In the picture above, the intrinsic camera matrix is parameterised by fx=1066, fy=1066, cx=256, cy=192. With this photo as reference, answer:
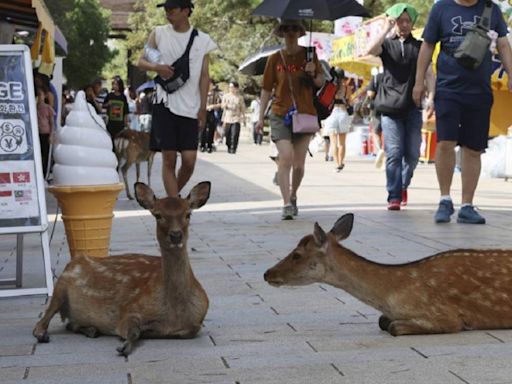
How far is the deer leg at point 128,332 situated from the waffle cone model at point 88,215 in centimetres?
234

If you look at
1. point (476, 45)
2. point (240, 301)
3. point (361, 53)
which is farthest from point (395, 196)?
point (361, 53)

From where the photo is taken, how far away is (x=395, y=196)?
1174 cm

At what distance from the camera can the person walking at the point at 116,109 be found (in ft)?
66.5

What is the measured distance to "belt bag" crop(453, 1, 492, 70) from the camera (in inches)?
371

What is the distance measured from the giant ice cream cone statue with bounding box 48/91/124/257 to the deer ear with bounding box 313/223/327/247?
2.43m

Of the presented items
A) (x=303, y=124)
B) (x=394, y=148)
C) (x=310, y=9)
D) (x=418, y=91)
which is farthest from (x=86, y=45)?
(x=418, y=91)

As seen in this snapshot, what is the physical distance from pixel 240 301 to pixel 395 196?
5700 millimetres

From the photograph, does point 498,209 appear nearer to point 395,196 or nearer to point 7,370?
point 395,196

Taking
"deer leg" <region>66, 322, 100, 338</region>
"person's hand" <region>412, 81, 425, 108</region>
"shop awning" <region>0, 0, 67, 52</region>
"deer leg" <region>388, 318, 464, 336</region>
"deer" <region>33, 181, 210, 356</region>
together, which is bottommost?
"deer leg" <region>66, 322, 100, 338</region>

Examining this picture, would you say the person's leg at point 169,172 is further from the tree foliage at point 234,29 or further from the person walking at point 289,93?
the tree foliage at point 234,29

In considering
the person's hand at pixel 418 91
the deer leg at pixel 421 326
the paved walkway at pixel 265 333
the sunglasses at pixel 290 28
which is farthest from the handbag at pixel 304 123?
the deer leg at pixel 421 326

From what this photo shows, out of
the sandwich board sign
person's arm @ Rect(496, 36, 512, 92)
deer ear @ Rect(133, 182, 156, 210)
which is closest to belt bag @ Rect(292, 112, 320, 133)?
person's arm @ Rect(496, 36, 512, 92)

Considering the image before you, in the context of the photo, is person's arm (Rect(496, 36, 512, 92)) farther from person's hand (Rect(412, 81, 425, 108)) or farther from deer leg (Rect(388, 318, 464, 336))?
deer leg (Rect(388, 318, 464, 336))

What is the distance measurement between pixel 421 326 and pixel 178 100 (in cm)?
484
